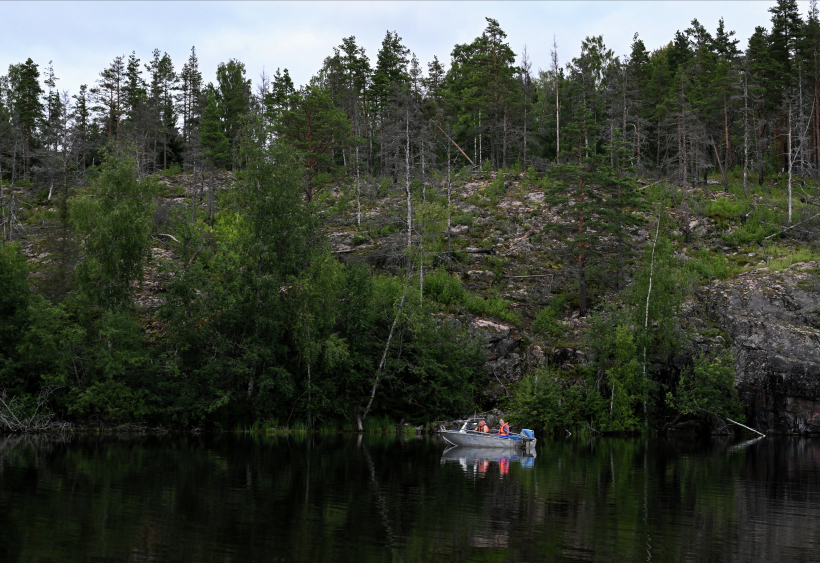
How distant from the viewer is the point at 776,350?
43969 millimetres

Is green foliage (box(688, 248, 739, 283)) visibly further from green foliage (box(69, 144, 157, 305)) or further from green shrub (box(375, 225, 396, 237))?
green foliage (box(69, 144, 157, 305))

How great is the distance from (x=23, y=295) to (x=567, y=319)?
3565cm

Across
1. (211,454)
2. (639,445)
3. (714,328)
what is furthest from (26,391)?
(714,328)

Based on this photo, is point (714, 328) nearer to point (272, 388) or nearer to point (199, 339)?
point (272, 388)

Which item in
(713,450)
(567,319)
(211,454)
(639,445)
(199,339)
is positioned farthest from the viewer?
(567,319)

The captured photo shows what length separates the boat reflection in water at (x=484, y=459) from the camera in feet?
92.7

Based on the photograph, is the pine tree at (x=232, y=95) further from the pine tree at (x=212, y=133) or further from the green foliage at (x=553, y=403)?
the green foliage at (x=553, y=403)

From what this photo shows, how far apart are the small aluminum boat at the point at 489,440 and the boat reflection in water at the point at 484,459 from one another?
28 centimetres

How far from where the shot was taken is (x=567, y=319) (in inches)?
1964

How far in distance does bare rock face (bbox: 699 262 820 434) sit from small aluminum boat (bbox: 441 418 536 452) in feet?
60.3

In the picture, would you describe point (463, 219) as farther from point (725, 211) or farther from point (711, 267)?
point (725, 211)

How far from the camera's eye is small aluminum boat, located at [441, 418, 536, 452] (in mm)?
34219

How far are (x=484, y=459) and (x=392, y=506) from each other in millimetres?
15673

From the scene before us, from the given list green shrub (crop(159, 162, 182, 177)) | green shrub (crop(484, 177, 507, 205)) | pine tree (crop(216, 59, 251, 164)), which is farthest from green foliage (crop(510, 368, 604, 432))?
green shrub (crop(159, 162, 182, 177))
